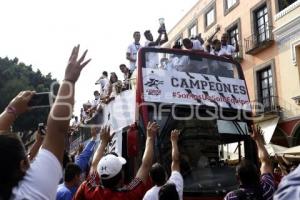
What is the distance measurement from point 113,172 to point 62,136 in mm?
1244

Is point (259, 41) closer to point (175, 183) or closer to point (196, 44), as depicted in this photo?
point (196, 44)

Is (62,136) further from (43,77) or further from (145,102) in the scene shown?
(43,77)

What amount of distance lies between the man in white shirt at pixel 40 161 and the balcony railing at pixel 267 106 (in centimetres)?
1852

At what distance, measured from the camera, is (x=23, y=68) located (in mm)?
33188

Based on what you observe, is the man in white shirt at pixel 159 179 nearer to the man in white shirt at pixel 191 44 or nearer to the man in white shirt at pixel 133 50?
the man in white shirt at pixel 191 44

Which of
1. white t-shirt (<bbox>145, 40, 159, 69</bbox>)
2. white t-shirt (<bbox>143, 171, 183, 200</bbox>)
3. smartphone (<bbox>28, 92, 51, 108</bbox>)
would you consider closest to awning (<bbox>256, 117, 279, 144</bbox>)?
white t-shirt (<bbox>145, 40, 159, 69</bbox>)

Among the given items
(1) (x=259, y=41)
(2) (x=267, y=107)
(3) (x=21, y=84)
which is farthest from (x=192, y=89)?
(3) (x=21, y=84)

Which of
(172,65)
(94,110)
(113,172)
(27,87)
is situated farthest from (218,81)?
(27,87)

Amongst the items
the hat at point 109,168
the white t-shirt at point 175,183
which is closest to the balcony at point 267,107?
the white t-shirt at point 175,183

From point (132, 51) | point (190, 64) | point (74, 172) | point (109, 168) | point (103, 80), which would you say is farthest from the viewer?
point (103, 80)

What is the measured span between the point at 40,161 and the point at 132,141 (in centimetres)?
528

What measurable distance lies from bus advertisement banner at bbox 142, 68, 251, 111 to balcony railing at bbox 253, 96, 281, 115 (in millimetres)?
11561

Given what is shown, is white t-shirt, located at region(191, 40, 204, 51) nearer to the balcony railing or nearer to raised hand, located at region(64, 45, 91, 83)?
raised hand, located at region(64, 45, 91, 83)

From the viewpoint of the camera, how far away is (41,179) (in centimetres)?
194
